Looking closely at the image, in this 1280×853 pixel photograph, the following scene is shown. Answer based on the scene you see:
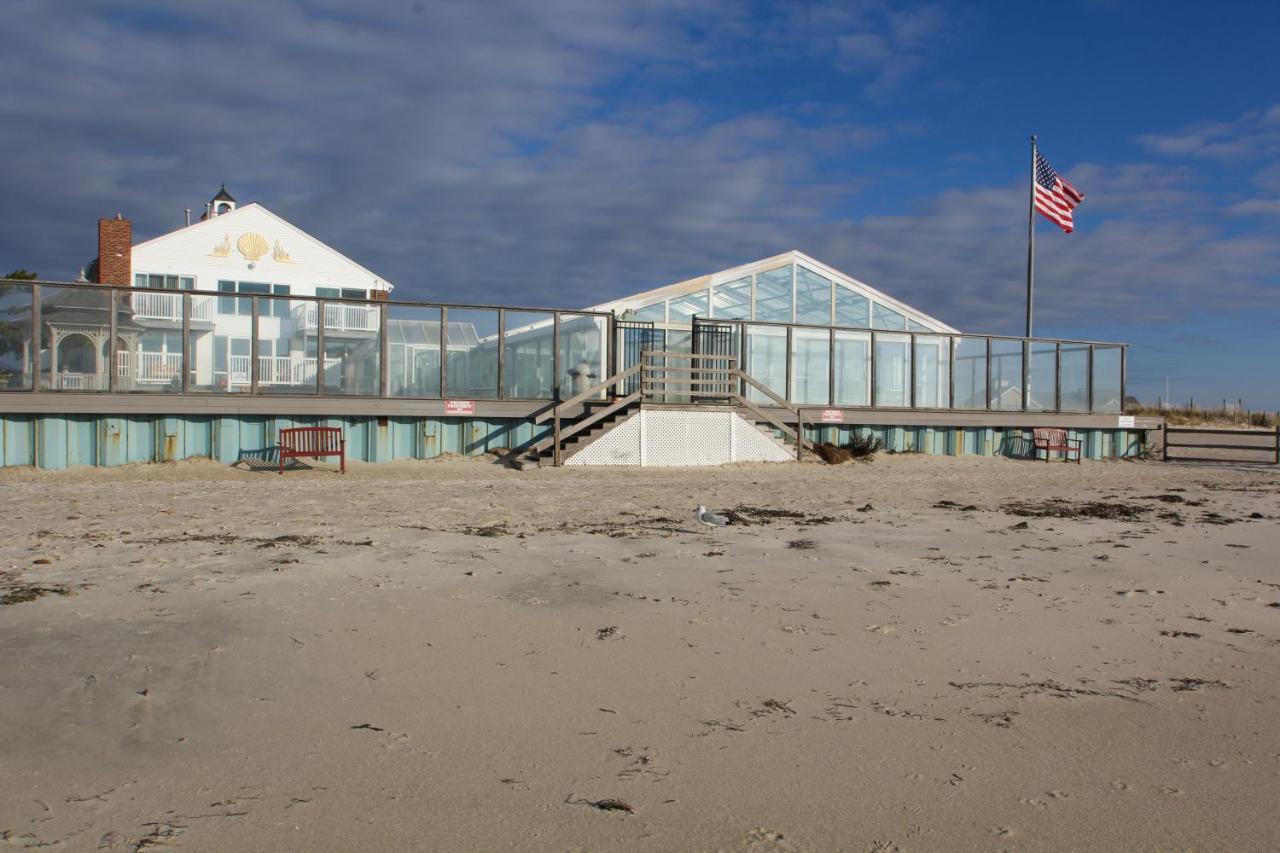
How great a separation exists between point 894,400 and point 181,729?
2057 cm

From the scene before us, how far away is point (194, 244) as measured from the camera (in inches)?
1475

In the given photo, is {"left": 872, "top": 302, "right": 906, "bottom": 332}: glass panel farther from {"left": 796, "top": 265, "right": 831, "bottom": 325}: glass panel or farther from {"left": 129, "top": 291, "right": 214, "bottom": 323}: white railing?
{"left": 129, "top": 291, "right": 214, "bottom": 323}: white railing

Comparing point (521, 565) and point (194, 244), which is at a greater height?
point (194, 244)

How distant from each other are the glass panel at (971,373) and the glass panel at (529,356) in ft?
34.3

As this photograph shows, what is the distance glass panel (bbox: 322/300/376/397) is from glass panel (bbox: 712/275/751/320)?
1034 cm

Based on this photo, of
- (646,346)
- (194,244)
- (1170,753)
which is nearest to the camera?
(1170,753)

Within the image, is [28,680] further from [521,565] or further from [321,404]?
[321,404]

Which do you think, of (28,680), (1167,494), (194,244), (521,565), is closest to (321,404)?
(521,565)

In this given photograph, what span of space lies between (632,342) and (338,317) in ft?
19.6

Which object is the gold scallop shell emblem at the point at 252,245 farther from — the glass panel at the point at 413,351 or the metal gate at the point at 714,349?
the metal gate at the point at 714,349

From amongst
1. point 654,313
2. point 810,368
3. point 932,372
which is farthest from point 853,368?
point 654,313

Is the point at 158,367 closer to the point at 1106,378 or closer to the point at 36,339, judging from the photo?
the point at 36,339

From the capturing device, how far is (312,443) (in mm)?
16375

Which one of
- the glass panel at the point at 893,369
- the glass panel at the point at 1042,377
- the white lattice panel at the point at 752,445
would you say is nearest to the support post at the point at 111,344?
the white lattice panel at the point at 752,445
